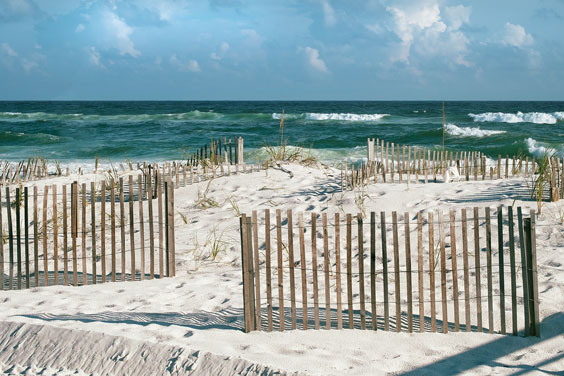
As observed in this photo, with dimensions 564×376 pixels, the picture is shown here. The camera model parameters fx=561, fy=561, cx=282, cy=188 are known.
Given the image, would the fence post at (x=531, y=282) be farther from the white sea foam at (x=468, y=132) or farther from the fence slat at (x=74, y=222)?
the white sea foam at (x=468, y=132)

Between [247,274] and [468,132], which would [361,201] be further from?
[468,132]

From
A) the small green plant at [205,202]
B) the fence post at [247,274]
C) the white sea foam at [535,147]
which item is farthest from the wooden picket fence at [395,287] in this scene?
the white sea foam at [535,147]

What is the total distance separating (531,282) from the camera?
389 cm

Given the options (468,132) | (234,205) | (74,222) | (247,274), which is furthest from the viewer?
(468,132)

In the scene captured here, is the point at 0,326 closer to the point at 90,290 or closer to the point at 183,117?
the point at 90,290

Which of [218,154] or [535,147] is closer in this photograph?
[218,154]

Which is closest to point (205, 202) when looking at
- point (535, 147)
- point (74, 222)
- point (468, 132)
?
point (74, 222)

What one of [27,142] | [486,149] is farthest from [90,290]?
[27,142]

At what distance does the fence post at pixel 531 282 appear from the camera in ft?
12.6

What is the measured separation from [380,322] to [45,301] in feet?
9.34

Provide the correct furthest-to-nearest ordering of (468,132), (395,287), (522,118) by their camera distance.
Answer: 1. (522,118)
2. (468,132)
3. (395,287)

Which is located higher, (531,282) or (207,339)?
(531,282)

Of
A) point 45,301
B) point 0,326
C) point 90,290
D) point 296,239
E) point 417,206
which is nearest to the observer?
point 0,326

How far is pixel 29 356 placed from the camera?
3865 mm
